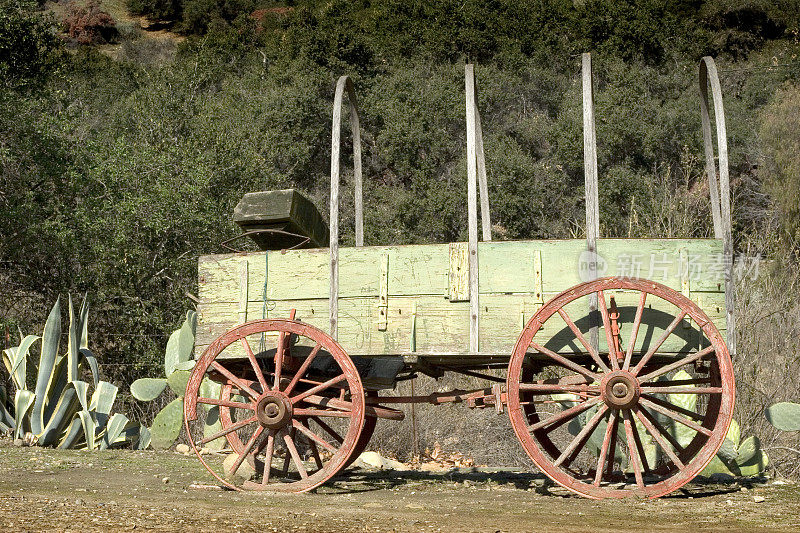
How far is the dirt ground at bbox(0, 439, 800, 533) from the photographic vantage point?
455cm

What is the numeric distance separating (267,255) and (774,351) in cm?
538

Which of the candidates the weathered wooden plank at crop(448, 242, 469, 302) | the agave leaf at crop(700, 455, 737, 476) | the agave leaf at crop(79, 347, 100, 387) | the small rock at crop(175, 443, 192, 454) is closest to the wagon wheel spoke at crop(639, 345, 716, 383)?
the weathered wooden plank at crop(448, 242, 469, 302)

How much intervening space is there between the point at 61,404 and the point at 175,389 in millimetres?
1313

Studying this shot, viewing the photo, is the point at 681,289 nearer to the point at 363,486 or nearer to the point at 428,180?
the point at 363,486

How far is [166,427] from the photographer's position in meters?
8.38

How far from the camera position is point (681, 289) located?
5789 millimetres

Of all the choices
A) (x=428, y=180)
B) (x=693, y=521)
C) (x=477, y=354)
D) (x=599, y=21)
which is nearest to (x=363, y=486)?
(x=477, y=354)

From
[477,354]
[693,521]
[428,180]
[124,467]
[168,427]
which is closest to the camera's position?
[693,521]

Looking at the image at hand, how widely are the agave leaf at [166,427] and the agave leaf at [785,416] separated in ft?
16.7

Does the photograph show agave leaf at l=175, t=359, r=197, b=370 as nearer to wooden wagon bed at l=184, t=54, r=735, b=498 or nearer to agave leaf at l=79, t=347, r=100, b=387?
agave leaf at l=79, t=347, r=100, b=387

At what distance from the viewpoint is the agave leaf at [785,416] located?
21.5ft

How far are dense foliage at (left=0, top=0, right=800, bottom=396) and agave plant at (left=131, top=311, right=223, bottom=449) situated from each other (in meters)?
3.19

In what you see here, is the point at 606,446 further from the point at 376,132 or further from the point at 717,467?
the point at 376,132

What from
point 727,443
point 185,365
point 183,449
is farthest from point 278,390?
point 183,449
